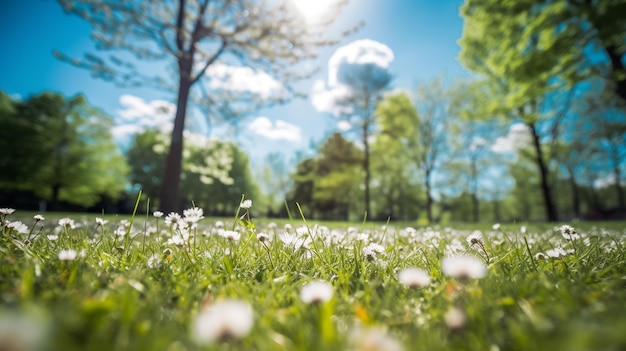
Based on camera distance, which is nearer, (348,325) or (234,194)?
(348,325)

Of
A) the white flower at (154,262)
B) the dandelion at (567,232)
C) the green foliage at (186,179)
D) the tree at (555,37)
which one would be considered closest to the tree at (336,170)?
the green foliage at (186,179)

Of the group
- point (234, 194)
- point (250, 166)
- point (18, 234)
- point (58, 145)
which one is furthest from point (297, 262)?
point (250, 166)

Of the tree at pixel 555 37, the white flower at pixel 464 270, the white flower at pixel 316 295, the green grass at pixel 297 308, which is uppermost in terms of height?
the tree at pixel 555 37

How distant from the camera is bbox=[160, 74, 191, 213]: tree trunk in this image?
325 inches

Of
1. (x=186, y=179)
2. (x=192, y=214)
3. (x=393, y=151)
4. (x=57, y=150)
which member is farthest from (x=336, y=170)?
(x=192, y=214)

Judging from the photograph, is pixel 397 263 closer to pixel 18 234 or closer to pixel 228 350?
pixel 228 350

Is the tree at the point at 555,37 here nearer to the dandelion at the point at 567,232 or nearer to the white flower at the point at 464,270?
the dandelion at the point at 567,232

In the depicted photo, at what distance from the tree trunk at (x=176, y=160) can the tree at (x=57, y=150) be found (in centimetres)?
1222

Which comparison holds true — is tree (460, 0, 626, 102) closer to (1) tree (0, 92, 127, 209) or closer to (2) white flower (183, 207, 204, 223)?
(2) white flower (183, 207, 204, 223)

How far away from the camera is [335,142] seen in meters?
25.4

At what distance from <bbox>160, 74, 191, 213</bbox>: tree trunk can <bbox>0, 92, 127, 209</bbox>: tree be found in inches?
481

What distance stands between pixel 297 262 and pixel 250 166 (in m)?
36.5

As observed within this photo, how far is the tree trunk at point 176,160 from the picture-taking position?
8266 millimetres

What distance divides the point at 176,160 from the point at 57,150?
18455 mm
